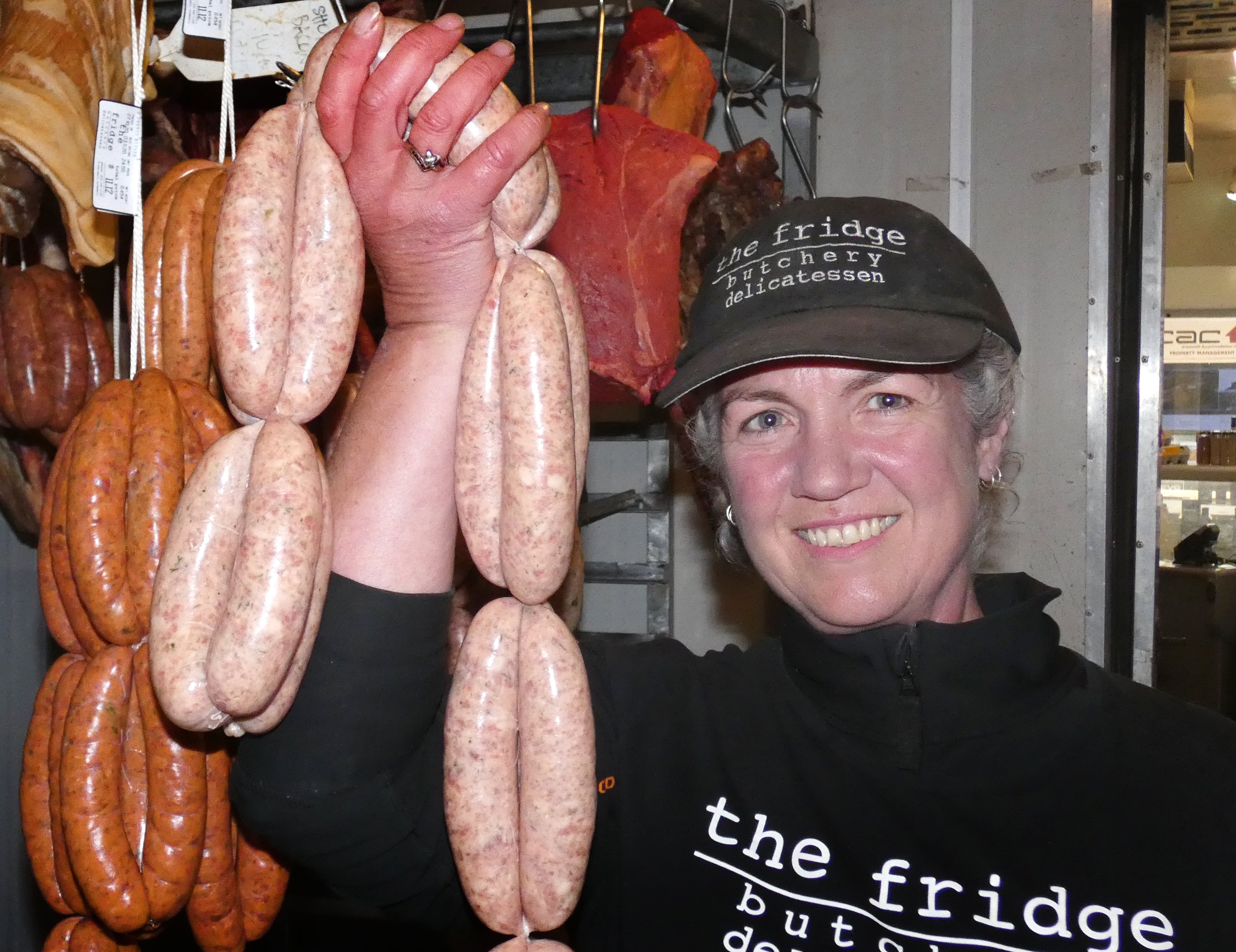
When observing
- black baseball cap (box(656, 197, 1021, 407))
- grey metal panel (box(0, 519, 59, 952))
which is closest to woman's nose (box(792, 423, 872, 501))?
black baseball cap (box(656, 197, 1021, 407))

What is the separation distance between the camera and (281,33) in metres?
1.71

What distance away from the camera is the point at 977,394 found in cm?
176

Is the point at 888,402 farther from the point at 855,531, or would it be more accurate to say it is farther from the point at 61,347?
the point at 61,347

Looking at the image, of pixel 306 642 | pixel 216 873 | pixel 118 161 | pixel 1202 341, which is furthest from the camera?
pixel 1202 341

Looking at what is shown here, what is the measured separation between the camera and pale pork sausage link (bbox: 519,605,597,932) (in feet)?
3.92

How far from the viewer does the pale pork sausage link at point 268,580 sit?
107 cm

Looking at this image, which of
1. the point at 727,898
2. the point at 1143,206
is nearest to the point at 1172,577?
the point at 1143,206

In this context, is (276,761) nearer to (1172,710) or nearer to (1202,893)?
(1202,893)

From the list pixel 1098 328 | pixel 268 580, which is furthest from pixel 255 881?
pixel 1098 328

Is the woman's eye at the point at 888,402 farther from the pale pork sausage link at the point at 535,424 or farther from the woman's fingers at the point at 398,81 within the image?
the woman's fingers at the point at 398,81

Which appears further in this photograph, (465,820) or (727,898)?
(727,898)

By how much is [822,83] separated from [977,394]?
1733mm

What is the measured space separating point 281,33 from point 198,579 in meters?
1.03

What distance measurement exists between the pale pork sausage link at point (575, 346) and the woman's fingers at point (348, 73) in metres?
0.25
